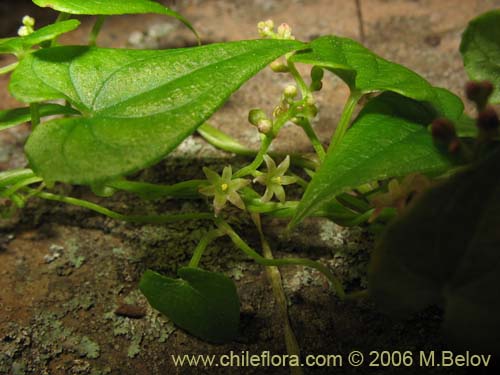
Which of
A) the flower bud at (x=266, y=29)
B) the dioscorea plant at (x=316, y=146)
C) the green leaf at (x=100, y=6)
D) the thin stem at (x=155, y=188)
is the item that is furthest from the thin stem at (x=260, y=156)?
the green leaf at (x=100, y=6)

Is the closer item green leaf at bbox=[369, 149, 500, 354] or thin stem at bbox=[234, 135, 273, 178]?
green leaf at bbox=[369, 149, 500, 354]

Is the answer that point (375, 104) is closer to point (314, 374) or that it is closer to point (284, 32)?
point (284, 32)

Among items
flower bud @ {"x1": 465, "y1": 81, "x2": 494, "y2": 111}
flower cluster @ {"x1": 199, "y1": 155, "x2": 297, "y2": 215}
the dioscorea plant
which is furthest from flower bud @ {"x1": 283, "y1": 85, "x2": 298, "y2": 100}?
flower bud @ {"x1": 465, "y1": 81, "x2": 494, "y2": 111}

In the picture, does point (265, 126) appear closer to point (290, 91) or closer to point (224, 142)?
point (290, 91)

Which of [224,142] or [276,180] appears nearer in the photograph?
[276,180]

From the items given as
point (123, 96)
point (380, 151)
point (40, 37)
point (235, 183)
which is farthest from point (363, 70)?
point (40, 37)

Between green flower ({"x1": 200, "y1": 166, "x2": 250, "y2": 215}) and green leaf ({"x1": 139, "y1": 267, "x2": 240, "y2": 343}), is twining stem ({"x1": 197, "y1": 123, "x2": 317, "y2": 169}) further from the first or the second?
green leaf ({"x1": 139, "y1": 267, "x2": 240, "y2": 343})
